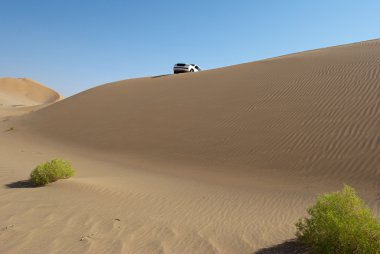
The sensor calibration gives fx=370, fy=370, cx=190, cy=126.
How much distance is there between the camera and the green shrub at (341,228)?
12.7 feet

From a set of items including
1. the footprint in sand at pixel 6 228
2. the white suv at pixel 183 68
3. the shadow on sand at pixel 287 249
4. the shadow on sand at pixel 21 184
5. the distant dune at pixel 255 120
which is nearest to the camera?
the shadow on sand at pixel 287 249

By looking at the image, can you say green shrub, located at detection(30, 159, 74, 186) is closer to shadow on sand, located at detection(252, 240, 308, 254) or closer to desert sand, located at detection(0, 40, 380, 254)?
desert sand, located at detection(0, 40, 380, 254)

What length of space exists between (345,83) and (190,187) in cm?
923

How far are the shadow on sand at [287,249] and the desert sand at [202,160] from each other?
26 mm

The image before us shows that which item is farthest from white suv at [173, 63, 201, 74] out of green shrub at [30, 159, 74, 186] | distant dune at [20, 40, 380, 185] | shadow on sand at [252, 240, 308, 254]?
shadow on sand at [252, 240, 308, 254]

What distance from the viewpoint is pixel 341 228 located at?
158 inches

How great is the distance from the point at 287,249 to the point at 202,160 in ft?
21.8

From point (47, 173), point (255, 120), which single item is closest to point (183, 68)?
point (255, 120)

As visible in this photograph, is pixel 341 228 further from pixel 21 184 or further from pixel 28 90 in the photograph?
pixel 28 90

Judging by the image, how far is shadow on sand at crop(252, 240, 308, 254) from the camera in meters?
4.51

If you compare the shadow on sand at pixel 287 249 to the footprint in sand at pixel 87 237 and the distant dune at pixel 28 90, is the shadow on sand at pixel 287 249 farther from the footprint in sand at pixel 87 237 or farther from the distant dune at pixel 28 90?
the distant dune at pixel 28 90

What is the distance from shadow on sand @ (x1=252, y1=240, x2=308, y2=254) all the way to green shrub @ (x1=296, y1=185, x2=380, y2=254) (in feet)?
0.31

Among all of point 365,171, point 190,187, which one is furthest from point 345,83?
point 190,187

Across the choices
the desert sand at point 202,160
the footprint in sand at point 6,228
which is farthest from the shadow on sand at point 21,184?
the footprint in sand at point 6,228
